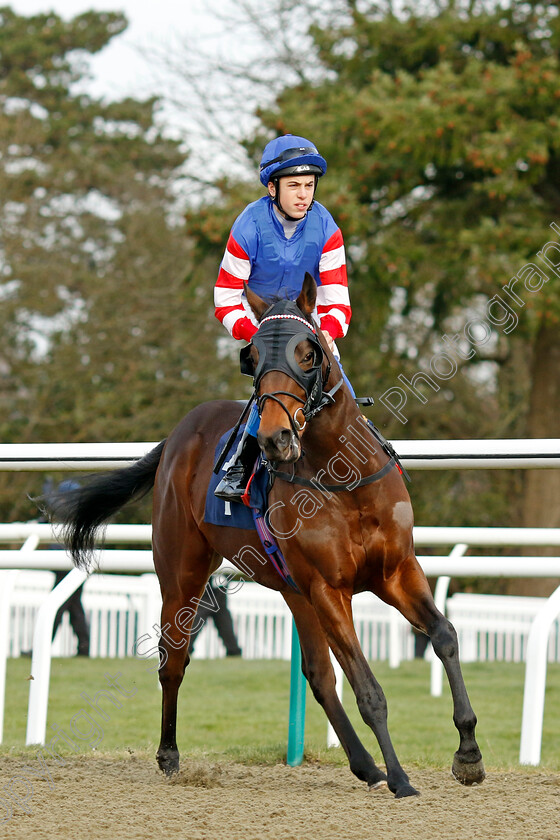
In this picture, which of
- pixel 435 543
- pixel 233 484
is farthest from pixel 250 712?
pixel 233 484

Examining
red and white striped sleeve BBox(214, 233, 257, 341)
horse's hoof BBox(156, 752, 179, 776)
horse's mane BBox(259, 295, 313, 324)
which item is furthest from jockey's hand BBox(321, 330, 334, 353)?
horse's hoof BBox(156, 752, 179, 776)

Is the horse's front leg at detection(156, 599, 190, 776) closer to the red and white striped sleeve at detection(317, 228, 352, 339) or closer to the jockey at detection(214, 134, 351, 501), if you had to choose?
the jockey at detection(214, 134, 351, 501)

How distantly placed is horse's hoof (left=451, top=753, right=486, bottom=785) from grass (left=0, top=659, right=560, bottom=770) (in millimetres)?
915

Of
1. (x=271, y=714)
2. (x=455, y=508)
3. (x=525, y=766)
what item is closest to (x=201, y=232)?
(x=455, y=508)

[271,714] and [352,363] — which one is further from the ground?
[352,363]

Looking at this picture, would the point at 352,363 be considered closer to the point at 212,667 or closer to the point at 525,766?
the point at 212,667

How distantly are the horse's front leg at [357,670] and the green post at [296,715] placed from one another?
85cm

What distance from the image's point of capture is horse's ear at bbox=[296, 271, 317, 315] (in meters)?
3.50

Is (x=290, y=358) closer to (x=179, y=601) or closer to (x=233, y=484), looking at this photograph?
(x=233, y=484)

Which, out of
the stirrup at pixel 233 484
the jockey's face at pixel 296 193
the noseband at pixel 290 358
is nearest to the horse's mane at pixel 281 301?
the noseband at pixel 290 358

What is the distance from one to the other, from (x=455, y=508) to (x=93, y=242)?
10.3m

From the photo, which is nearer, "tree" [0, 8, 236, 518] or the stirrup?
the stirrup

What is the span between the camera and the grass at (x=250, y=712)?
5054 millimetres

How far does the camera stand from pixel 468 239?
36.9 feet
